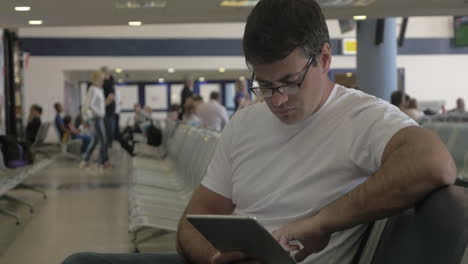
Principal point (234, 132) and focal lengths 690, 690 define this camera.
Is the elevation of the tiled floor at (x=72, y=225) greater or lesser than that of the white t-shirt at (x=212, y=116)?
lesser

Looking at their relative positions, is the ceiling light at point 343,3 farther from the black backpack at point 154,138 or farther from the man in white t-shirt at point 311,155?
the black backpack at point 154,138

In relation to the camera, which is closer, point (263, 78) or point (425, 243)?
point (425, 243)

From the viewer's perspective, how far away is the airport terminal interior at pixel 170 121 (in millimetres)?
1852

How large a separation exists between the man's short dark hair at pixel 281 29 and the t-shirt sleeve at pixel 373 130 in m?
0.22

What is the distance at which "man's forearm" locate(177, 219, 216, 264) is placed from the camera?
76.6 inches

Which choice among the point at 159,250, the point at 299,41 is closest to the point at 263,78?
the point at 299,41

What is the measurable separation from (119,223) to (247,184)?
4.55 meters

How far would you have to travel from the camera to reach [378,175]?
1562 millimetres

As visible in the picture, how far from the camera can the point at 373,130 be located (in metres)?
1.71

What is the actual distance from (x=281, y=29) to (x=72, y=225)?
16.2 ft

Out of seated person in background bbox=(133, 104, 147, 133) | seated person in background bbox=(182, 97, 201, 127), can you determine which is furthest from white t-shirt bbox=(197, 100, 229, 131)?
seated person in background bbox=(133, 104, 147, 133)

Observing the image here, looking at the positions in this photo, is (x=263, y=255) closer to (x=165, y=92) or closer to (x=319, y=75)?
(x=319, y=75)

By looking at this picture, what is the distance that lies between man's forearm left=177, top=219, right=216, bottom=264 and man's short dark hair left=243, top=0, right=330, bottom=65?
553mm

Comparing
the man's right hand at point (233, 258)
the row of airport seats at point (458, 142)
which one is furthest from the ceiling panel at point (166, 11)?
the man's right hand at point (233, 258)
